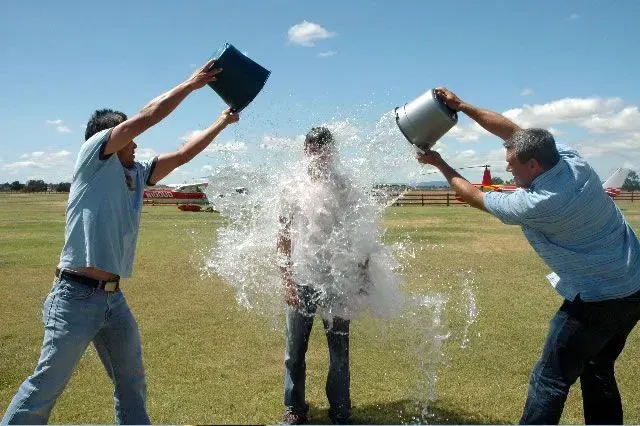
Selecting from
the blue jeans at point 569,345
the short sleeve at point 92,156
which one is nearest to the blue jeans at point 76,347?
the short sleeve at point 92,156

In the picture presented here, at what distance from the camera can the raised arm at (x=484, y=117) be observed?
12.0 feet

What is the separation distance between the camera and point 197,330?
23.9 ft

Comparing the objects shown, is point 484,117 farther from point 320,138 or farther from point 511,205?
point 320,138

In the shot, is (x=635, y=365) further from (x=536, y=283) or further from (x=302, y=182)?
(x=536, y=283)

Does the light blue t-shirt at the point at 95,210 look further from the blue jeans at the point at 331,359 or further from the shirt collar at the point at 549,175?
the shirt collar at the point at 549,175

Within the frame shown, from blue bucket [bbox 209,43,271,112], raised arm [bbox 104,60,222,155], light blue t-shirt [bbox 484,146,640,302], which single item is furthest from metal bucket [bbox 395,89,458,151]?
raised arm [bbox 104,60,222,155]

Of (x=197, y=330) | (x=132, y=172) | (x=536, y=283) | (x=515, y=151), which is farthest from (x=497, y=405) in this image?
(x=536, y=283)

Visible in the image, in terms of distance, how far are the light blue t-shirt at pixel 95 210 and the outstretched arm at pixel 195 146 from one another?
614 mm

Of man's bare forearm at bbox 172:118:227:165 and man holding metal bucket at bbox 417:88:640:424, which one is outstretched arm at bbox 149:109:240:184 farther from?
man holding metal bucket at bbox 417:88:640:424

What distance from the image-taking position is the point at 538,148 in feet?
10.7

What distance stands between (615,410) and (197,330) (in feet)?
16.0

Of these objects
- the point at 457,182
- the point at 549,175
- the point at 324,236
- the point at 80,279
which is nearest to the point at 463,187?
the point at 457,182

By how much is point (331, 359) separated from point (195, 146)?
1727mm

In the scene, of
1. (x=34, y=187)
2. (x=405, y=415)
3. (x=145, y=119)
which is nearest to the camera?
(x=145, y=119)
